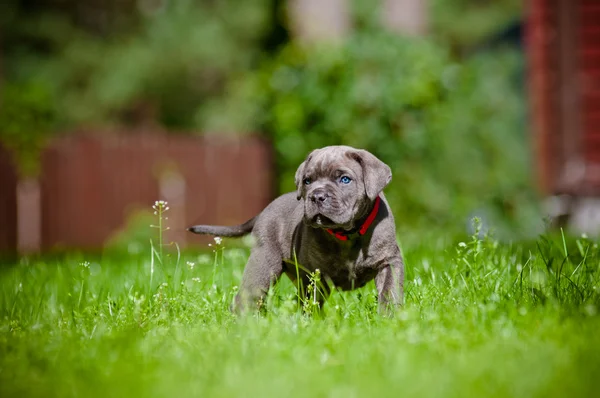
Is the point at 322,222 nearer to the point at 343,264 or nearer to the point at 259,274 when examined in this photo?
the point at 343,264

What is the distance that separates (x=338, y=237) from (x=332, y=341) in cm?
93

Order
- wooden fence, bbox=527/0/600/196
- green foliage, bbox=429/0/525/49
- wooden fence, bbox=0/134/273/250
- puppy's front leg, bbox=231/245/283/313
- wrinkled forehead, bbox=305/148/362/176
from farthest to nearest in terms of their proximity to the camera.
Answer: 1. green foliage, bbox=429/0/525/49
2. wooden fence, bbox=0/134/273/250
3. wooden fence, bbox=527/0/600/196
4. puppy's front leg, bbox=231/245/283/313
5. wrinkled forehead, bbox=305/148/362/176

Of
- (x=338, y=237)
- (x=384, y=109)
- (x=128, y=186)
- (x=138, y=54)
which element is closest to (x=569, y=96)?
(x=384, y=109)

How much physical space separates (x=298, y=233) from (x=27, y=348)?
1622 millimetres

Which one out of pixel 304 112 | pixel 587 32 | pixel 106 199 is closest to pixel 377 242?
pixel 304 112

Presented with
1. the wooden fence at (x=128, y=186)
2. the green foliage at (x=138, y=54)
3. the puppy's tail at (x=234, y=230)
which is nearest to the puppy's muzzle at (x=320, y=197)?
the puppy's tail at (x=234, y=230)

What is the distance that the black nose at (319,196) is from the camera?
13.2 ft

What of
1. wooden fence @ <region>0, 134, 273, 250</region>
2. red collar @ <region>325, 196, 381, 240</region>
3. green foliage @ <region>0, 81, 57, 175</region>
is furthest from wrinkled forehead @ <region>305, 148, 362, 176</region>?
green foliage @ <region>0, 81, 57, 175</region>

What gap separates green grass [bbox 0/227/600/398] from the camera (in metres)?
2.70

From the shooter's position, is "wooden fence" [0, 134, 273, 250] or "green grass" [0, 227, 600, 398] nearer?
"green grass" [0, 227, 600, 398]

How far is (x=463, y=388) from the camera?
8.54ft

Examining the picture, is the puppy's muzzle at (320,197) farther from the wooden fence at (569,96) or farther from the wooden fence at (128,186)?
the wooden fence at (128,186)

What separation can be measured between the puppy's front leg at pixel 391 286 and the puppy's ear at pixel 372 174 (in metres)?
0.38

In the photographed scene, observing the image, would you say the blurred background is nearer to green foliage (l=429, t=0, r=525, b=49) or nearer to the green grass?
the green grass
